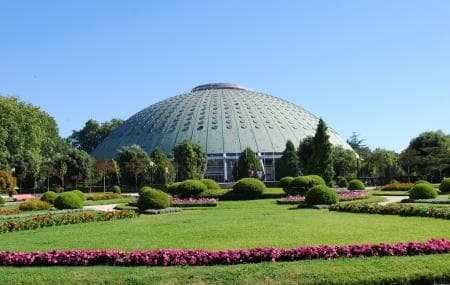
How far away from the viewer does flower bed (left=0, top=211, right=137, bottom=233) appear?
19.1 meters

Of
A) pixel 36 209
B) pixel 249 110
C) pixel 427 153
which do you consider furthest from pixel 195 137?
pixel 36 209

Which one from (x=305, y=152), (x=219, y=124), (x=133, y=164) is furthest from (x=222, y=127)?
(x=133, y=164)

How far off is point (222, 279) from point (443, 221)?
11.2m

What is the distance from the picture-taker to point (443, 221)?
17.6 meters

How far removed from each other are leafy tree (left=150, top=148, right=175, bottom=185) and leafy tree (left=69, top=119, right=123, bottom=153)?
45.4 metres

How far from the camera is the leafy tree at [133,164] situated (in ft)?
191

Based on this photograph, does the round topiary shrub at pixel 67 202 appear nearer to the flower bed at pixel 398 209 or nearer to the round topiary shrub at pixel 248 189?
the round topiary shrub at pixel 248 189

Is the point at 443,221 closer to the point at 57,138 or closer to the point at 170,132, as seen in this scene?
the point at 170,132

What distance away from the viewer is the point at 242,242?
44.3 feet

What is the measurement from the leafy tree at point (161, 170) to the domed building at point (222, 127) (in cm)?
1151

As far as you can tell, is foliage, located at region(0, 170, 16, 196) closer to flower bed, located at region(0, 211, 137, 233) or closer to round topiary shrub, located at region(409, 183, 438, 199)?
flower bed, located at region(0, 211, 137, 233)

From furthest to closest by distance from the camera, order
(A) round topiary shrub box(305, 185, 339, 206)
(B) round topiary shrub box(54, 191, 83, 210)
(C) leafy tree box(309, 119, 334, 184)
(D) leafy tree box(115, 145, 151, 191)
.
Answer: (D) leafy tree box(115, 145, 151, 191)
(C) leafy tree box(309, 119, 334, 184)
(B) round topiary shrub box(54, 191, 83, 210)
(A) round topiary shrub box(305, 185, 339, 206)

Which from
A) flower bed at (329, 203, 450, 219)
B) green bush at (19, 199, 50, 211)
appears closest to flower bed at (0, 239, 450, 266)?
flower bed at (329, 203, 450, 219)

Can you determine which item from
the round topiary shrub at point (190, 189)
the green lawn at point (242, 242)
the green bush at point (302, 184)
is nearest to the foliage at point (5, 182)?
the round topiary shrub at point (190, 189)
